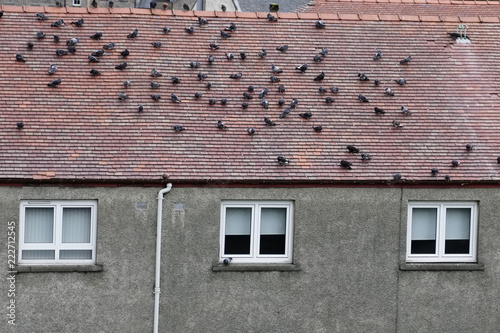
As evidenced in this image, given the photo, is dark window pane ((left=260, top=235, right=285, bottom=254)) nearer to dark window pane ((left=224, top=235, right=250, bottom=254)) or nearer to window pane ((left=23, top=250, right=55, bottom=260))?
dark window pane ((left=224, top=235, right=250, bottom=254))

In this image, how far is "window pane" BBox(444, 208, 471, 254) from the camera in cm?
1953

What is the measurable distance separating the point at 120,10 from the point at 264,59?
10.8 feet

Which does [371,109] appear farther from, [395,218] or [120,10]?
[120,10]

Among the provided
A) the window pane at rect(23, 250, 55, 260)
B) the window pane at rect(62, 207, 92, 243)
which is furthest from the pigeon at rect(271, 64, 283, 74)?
the window pane at rect(23, 250, 55, 260)

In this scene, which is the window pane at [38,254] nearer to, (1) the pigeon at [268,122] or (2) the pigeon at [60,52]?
(2) the pigeon at [60,52]

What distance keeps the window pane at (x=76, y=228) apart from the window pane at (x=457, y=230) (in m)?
6.59

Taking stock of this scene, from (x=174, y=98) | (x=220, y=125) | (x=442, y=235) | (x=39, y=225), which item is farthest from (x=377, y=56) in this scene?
(x=39, y=225)

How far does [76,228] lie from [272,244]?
3516 millimetres

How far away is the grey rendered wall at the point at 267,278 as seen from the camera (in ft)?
59.6

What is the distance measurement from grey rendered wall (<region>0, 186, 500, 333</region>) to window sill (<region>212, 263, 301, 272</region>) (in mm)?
91

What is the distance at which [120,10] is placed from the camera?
22.3m

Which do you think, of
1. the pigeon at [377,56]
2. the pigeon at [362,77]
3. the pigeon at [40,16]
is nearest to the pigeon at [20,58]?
the pigeon at [40,16]

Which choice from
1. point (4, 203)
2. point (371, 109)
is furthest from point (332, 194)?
point (4, 203)

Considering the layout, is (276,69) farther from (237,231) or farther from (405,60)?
(237,231)
